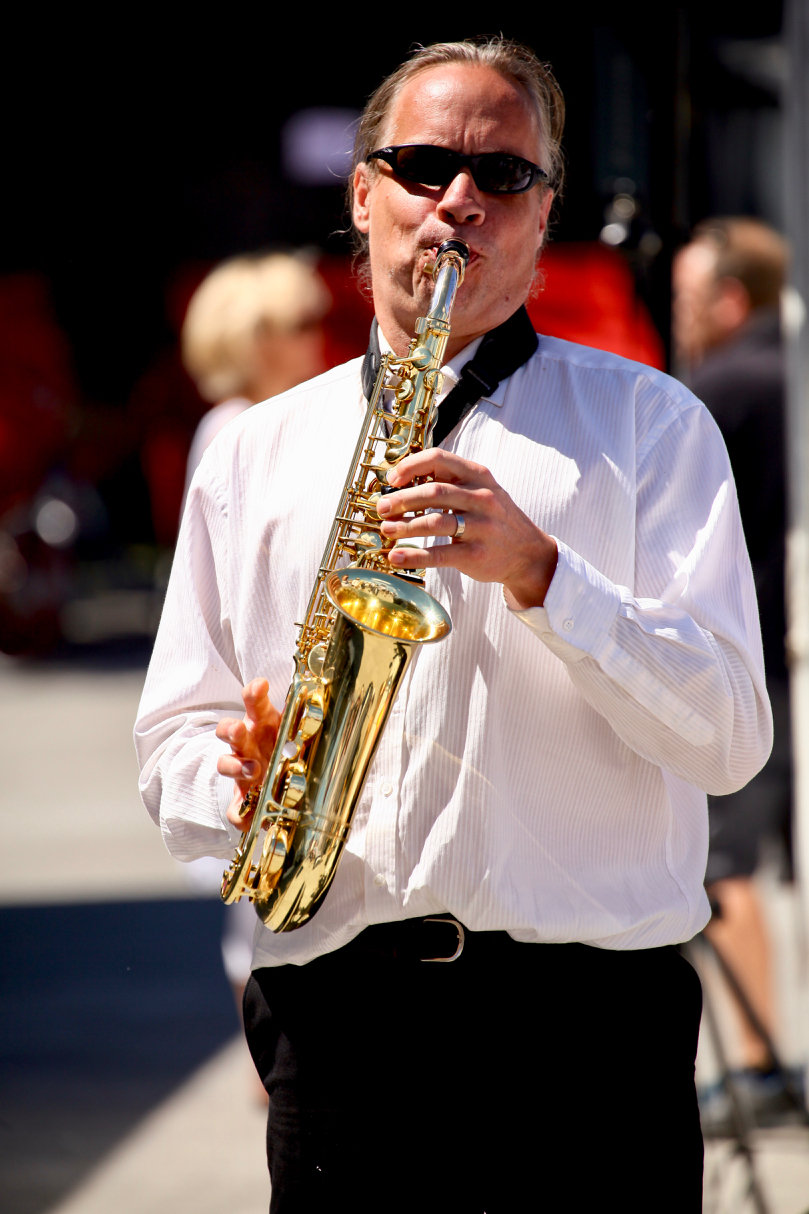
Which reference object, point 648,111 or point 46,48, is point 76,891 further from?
point 46,48

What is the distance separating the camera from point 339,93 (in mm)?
9648

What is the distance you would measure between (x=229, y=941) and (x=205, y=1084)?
2.05ft

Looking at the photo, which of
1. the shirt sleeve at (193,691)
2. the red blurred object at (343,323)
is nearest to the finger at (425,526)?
the shirt sleeve at (193,691)

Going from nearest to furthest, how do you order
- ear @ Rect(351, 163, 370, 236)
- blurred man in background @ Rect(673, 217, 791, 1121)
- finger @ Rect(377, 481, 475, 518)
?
finger @ Rect(377, 481, 475, 518) < ear @ Rect(351, 163, 370, 236) < blurred man in background @ Rect(673, 217, 791, 1121)

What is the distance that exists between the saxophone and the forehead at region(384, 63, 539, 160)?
16 centimetres

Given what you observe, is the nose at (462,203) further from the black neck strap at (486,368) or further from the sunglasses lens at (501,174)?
the black neck strap at (486,368)

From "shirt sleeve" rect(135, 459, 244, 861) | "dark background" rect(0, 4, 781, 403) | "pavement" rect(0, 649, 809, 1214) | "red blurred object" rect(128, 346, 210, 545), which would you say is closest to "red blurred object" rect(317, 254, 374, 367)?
"dark background" rect(0, 4, 781, 403)

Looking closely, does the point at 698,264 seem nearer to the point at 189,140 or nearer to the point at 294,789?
the point at 294,789

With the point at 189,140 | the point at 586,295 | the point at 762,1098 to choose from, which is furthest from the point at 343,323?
the point at 762,1098

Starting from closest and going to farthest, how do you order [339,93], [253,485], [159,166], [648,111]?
[253,485], [648,111], [339,93], [159,166]

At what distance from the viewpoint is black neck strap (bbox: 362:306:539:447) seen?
5.54ft

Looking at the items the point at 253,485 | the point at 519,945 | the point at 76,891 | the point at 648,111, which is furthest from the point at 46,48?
the point at 519,945

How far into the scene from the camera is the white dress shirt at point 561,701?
1.54 m

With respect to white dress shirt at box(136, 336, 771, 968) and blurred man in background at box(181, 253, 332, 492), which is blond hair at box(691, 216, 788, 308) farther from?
white dress shirt at box(136, 336, 771, 968)
